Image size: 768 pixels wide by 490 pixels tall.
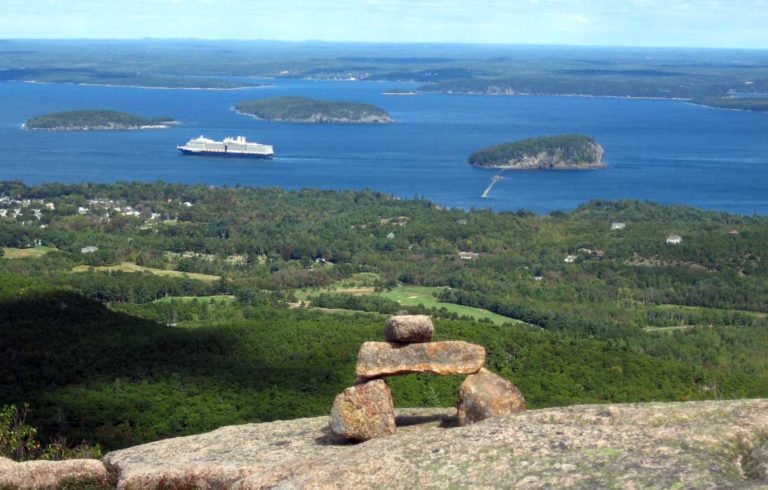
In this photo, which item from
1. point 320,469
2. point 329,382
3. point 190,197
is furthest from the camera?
point 190,197

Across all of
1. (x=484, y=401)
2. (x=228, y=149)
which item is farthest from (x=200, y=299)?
(x=228, y=149)

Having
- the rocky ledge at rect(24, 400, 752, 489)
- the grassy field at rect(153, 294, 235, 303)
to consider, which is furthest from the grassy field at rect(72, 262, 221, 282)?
the rocky ledge at rect(24, 400, 752, 489)

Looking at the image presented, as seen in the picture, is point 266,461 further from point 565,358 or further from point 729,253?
point 729,253

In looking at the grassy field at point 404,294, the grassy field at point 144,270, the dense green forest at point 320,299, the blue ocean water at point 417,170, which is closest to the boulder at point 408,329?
the dense green forest at point 320,299

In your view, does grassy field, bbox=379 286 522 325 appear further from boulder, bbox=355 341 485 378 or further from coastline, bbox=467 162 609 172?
coastline, bbox=467 162 609 172

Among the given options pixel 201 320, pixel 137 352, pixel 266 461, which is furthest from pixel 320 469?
pixel 201 320

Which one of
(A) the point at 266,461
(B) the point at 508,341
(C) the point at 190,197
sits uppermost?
(A) the point at 266,461

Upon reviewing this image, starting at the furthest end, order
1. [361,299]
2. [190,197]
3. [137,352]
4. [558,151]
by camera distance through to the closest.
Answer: [558,151]
[190,197]
[361,299]
[137,352]
